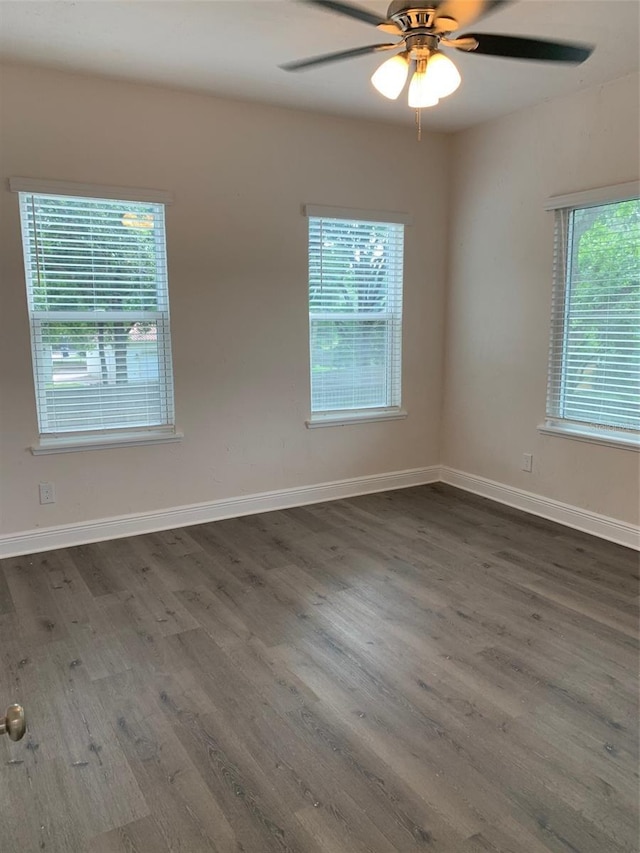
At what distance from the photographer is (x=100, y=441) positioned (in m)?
3.66

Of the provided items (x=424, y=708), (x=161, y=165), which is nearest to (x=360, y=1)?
(x=161, y=165)

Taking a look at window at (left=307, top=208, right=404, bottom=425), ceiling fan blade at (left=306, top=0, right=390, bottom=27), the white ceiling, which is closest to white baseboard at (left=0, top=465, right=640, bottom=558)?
window at (left=307, top=208, right=404, bottom=425)

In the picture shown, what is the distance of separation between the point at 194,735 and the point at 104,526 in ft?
6.57

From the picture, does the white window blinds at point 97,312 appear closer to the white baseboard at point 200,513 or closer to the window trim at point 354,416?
the white baseboard at point 200,513

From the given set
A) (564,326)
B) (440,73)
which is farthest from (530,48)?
(564,326)

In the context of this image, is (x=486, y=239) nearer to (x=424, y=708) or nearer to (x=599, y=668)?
(x=599, y=668)

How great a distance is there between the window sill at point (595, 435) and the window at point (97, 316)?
250cm

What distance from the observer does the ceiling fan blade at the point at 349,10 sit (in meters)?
1.93

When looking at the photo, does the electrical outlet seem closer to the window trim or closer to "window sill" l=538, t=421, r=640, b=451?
the window trim

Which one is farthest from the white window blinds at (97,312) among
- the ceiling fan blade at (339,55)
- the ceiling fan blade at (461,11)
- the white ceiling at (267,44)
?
the ceiling fan blade at (461,11)

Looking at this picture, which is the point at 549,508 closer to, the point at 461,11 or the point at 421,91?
the point at 421,91

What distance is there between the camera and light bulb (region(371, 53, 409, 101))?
223 cm

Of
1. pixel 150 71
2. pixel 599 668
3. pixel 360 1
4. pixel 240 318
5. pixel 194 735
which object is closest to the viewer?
pixel 194 735

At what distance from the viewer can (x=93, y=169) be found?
3.46 meters
